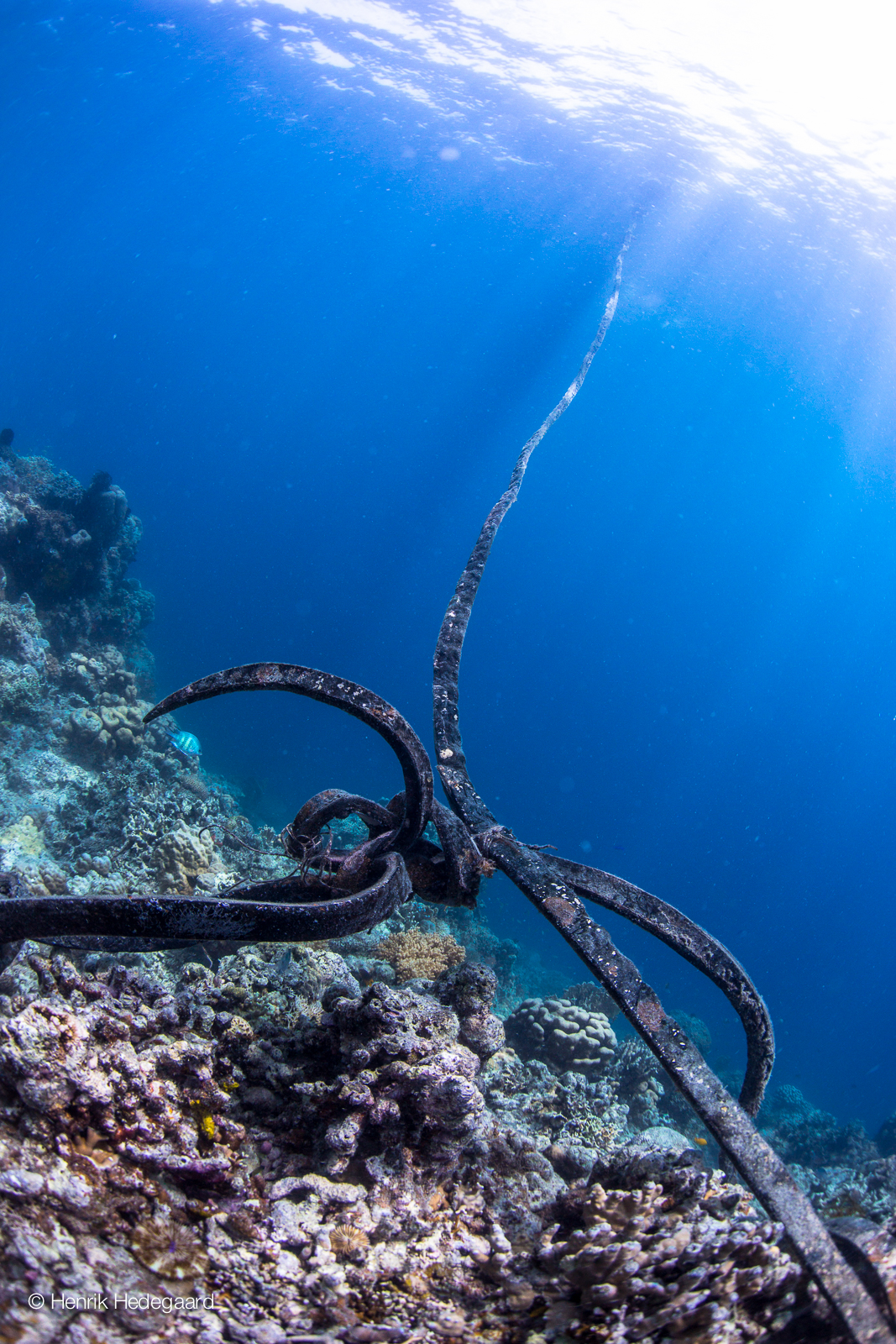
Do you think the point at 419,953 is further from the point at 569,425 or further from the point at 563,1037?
the point at 569,425

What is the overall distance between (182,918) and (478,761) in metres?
72.2

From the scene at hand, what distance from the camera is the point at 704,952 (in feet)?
7.52

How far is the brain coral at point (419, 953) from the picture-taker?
561 centimetres

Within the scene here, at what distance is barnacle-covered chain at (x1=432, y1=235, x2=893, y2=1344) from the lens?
1420mm

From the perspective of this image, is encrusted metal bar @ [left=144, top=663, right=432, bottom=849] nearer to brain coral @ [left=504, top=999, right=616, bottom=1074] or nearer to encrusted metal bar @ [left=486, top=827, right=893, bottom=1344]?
encrusted metal bar @ [left=486, top=827, right=893, bottom=1344]

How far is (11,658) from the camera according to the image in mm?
9445

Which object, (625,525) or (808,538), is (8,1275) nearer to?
(808,538)

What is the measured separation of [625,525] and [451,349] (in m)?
34.5

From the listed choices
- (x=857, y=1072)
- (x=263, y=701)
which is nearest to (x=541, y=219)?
(x=263, y=701)

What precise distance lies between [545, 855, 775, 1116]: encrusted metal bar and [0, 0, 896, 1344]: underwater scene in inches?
0.9

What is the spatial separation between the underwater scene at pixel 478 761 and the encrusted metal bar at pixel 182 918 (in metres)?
0.02

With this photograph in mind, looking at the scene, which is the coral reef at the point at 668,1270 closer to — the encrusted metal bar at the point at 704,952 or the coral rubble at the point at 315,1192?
the coral rubble at the point at 315,1192

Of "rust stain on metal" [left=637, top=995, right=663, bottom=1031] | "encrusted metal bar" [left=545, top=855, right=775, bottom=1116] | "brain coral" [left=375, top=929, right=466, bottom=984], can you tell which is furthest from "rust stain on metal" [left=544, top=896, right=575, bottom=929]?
"brain coral" [left=375, top=929, right=466, bottom=984]

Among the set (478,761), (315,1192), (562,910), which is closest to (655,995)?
(562,910)
